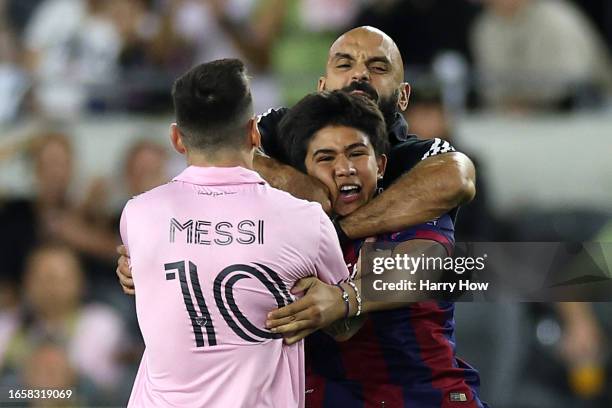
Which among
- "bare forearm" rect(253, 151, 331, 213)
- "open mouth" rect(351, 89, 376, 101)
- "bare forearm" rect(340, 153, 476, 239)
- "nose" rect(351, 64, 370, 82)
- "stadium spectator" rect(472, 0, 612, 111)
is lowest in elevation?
"bare forearm" rect(340, 153, 476, 239)

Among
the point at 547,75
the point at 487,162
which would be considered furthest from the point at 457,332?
the point at 547,75

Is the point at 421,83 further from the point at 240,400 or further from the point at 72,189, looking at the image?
the point at 240,400

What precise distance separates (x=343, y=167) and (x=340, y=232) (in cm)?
18

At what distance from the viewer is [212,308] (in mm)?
3006

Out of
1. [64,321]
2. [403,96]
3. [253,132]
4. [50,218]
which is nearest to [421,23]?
[50,218]

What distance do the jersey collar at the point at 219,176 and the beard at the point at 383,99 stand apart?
59 centimetres

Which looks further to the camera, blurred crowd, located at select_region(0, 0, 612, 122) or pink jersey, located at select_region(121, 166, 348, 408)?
blurred crowd, located at select_region(0, 0, 612, 122)

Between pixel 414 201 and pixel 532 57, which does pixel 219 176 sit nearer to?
pixel 414 201

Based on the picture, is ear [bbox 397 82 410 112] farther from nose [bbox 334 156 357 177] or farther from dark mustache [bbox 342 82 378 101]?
nose [bbox 334 156 357 177]

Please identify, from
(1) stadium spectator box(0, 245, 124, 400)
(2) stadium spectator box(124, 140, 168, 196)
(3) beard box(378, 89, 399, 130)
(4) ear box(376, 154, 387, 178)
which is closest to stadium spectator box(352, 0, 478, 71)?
(2) stadium spectator box(124, 140, 168, 196)

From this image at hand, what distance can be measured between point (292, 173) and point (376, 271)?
35 cm

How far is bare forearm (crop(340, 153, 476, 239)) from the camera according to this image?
11.1 feet

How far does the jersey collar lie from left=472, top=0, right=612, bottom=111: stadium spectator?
477 centimetres

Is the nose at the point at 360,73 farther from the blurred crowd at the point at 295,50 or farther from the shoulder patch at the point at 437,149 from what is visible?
the blurred crowd at the point at 295,50
